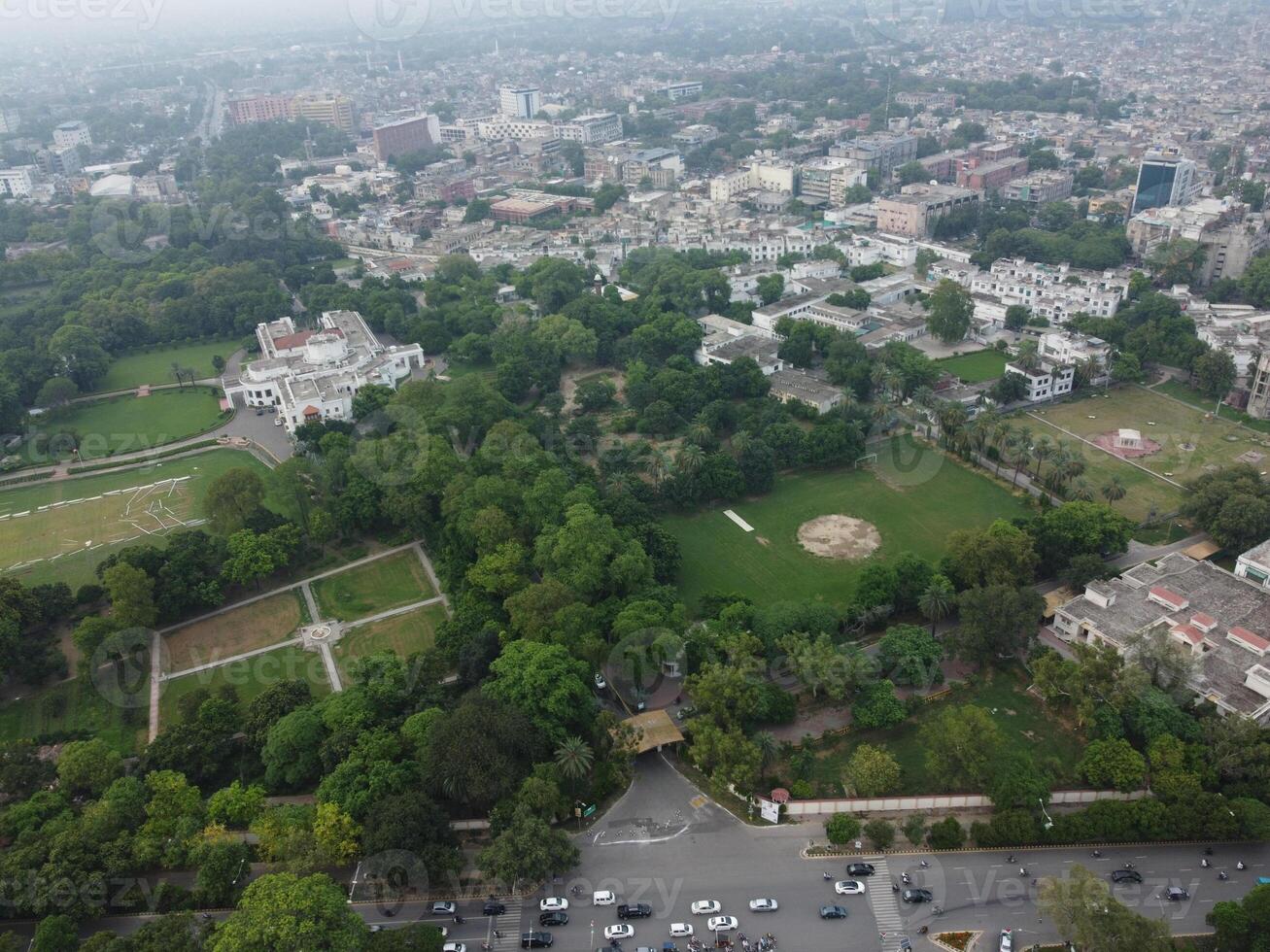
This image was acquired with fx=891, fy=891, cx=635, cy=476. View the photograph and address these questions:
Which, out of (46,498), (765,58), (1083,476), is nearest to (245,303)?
(46,498)

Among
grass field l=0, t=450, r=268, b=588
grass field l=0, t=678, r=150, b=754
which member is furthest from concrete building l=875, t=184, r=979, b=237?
grass field l=0, t=678, r=150, b=754

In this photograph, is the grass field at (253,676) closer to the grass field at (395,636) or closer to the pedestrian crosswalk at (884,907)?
the grass field at (395,636)

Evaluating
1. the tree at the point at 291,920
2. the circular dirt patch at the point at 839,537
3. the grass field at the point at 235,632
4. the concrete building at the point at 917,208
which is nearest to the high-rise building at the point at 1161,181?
the concrete building at the point at 917,208

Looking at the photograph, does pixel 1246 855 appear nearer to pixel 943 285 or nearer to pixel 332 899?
pixel 332 899

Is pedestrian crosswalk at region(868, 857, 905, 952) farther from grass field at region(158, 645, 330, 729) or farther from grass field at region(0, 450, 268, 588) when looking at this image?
grass field at region(0, 450, 268, 588)

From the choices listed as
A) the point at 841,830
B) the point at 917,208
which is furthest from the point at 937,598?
the point at 917,208

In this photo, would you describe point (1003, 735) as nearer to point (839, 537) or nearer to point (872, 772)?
point (872, 772)
